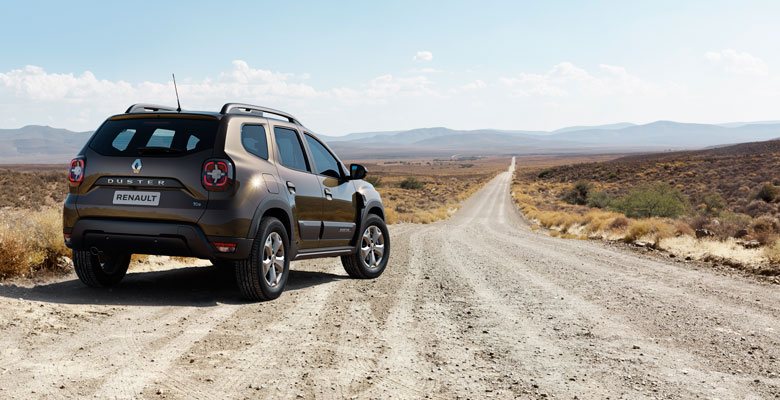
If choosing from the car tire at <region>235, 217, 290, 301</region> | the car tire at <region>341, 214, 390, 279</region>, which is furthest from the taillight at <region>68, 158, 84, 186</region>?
the car tire at <region>341, 214, 390, 279</region>

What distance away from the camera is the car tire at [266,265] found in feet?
20.9

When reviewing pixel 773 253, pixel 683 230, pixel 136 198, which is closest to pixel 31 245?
pixel 136 198

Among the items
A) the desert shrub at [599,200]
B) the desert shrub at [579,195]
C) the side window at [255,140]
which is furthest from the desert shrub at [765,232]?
the desert shrub at [579,195]

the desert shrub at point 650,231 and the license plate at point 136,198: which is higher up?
the license plate at point 136,198

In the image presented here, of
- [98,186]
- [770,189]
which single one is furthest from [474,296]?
[770,189]

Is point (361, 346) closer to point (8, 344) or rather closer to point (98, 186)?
point (8, 344)

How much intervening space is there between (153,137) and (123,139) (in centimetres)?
33

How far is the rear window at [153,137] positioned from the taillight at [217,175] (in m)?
0.25

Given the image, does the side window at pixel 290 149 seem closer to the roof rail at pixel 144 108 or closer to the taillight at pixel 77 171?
the roof rail at pixel 144 108

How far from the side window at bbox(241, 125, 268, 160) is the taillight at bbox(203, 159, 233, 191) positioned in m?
0.50

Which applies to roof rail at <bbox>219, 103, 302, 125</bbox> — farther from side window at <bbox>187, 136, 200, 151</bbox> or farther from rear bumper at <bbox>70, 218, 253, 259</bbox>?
rear bumper at <bbox>70, 218, 253, 259</bbox>

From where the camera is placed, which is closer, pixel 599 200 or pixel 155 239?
pixel 155 239

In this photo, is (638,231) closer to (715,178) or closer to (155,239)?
(155,239)

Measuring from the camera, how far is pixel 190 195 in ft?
19.9
